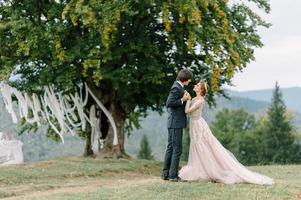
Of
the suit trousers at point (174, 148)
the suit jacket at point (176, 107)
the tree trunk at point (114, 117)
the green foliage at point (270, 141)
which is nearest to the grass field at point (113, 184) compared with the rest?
the suit trousers at point (174, 148)

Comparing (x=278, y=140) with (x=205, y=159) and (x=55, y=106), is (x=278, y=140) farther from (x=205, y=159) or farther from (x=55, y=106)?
(x=205, y=159)

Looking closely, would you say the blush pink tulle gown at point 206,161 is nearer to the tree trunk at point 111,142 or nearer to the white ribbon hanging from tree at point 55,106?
the tree trunk at point 111,142

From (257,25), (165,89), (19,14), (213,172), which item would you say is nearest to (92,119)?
(165,89)

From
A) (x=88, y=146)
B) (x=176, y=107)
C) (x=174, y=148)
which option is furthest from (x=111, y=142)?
(x=176, y=107)

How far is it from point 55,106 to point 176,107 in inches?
451

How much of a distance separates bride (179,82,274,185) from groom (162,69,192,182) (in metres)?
0.27

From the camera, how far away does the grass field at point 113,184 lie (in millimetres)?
13805

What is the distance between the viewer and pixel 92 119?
2647 cm

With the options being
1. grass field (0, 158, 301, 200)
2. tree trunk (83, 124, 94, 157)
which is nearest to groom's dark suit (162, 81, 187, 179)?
grass field (0, 158, 301, 200)

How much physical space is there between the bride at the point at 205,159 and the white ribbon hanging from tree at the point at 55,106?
10.3 meters

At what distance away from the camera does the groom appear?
593 inches

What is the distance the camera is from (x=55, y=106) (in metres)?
25.9

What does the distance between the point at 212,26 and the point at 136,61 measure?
3.18 meters

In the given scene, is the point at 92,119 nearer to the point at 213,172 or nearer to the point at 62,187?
the point at 62,187
